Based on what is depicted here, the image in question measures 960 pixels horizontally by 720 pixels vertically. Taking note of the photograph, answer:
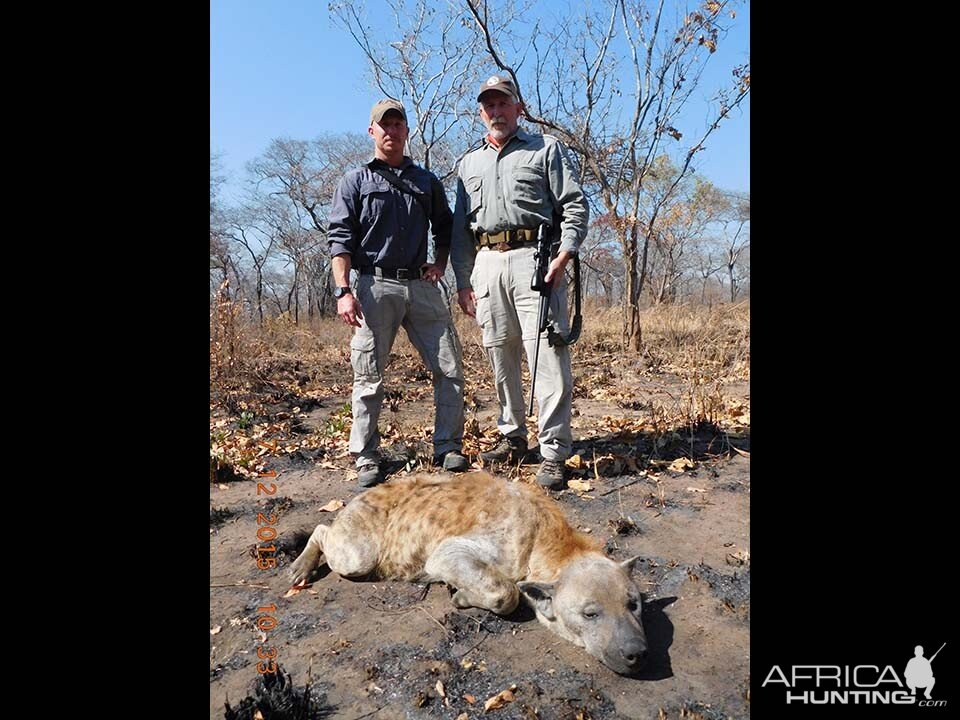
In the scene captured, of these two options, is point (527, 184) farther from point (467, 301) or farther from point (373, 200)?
point (373, 200)

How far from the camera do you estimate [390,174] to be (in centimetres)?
432

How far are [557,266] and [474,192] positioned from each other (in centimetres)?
91

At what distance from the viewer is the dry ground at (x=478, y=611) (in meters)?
2.26

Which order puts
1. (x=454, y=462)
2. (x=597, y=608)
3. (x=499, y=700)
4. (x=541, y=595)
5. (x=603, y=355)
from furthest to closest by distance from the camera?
(x=603, y=355), (x=454, y=462), (x=541, y=595), (x=597, y=608), (x=499, y=700)

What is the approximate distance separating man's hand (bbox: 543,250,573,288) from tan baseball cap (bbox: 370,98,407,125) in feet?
5.24

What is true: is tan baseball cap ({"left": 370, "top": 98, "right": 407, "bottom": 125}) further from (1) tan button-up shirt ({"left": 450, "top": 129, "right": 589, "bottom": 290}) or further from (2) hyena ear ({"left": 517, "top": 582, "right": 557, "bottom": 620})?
(2) hyena ear ({"left": 517, "top": 582, "right": 557, "bottom": 620})

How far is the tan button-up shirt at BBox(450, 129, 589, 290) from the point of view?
4090mm

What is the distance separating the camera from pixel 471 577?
2.82m

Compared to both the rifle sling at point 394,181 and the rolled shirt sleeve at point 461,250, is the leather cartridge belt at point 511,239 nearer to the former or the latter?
the rolled shirt sleeve at point 461,250

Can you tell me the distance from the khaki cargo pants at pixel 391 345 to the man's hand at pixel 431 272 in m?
0.05

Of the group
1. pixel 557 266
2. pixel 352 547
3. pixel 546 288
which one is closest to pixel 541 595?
pixel 352 547

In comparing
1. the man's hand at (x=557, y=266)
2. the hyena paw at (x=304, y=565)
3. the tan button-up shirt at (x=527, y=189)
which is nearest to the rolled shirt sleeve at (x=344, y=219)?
the tan button-up shirt at (x=527, y=189)
